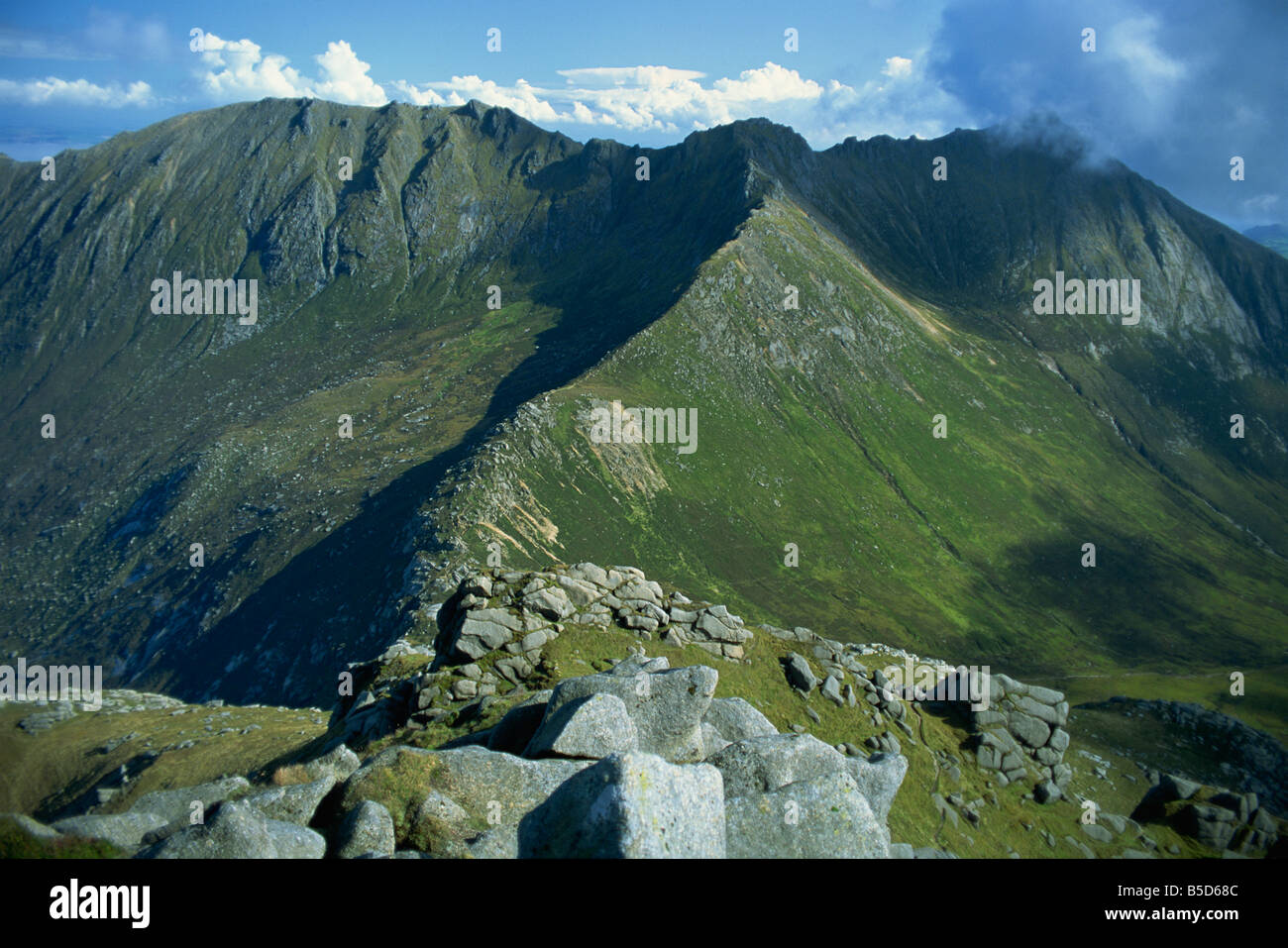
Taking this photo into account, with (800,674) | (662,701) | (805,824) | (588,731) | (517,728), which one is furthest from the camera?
(800,674)

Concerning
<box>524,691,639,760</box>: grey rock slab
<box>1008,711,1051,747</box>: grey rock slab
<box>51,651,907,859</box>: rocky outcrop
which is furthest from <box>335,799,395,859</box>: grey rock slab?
<box>1008,711,1051,747</box>: grey rock slab

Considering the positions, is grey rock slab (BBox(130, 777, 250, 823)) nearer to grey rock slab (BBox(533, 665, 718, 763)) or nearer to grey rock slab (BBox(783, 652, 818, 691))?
grey rock slab (BBox(533, 665, 718, 763))

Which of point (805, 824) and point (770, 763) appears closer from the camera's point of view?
point (805, 824)

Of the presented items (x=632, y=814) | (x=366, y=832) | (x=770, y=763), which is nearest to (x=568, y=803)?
(x=632, y=814)

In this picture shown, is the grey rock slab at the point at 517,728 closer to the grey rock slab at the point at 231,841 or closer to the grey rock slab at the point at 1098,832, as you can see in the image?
the grey rock slab at the point at 231,841

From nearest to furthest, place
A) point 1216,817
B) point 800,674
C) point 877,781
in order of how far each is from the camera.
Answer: point 877,781, point 1216,817, point 800,674

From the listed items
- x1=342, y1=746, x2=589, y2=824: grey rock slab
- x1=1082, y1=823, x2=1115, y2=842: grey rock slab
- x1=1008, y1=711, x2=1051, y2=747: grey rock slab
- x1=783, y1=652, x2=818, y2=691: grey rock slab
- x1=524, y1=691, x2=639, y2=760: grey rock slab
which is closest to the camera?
x1=342, y1=746, x2=589, y2=824: grey rock slab

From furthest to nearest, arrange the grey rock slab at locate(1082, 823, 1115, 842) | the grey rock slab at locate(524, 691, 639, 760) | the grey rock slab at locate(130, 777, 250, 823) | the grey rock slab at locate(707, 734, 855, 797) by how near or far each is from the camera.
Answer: the grey rock slab at locate(1082, 823, 1115, 842)
the grey rock slab at locate(524, 691, 639, 760)
the grey rock slab at locate(130, 777, 250, 823)
the grey rock slab at locate(707, 734, 855, 797)

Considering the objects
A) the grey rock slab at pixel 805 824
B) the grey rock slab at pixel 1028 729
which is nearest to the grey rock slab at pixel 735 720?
the grey rock slab at pixel 805 824

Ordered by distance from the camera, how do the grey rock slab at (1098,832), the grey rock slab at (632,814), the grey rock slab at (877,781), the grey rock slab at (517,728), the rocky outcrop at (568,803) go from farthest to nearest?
1. the grey rock slab at (1098,832)
2. the grey rock slab at (517,728)
3. the grey rock slab at (877,781)
4. the rocky outcrop at (568,803)
5. the grey rock slab at (632,814)

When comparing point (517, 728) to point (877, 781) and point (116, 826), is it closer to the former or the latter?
point (116, 826)

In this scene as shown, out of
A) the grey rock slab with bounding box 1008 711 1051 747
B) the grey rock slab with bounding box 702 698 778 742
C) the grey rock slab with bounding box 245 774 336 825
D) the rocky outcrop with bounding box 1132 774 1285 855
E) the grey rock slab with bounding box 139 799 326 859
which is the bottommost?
the rocky outcrop with bounding box 1132 774 1285 855
